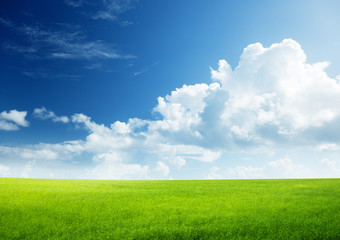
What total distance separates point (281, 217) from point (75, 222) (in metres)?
11.6

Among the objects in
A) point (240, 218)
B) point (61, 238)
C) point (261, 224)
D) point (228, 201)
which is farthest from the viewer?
point (228, 201)

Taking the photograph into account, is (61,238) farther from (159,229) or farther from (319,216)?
(319,216)

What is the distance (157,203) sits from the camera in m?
17.8

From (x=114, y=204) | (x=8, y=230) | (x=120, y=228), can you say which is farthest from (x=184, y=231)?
(x=8, y=230)

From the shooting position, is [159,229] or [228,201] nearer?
[159,229]

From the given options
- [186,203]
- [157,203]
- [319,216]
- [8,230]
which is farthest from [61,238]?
[319,216]

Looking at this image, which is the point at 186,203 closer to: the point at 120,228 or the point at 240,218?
the point at 240,218

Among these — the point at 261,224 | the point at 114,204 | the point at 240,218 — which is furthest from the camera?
the point at 114,204

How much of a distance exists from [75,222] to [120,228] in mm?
2880

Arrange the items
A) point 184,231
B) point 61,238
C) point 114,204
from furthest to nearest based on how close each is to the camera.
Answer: point 114,204 → point 184,231 → point 61,238

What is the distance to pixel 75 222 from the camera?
1345cm

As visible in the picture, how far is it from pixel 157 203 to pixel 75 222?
20.1 feet

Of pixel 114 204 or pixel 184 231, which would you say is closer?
pixel 184 231

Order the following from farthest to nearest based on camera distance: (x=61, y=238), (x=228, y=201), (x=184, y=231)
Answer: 1. (x=228, y=201)
2. (x=184, y=231)
3. (x=61, y=238)
